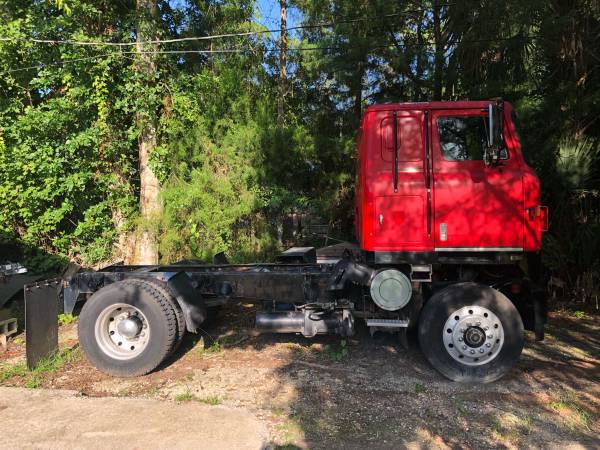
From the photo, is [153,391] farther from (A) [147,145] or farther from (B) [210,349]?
(A) [147,145]

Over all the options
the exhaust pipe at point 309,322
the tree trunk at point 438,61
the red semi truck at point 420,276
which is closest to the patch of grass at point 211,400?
the red semi truck at point 420,276

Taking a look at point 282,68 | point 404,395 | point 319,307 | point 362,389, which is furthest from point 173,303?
point 282,68

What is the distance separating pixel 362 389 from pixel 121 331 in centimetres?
266

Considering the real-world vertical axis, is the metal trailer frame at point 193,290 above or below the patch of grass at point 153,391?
above

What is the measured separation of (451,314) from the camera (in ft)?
15.2

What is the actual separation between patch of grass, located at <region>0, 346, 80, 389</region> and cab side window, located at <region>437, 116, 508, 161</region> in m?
4.84

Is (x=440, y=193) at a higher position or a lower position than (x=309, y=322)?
higher

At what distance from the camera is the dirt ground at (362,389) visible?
3.63 m

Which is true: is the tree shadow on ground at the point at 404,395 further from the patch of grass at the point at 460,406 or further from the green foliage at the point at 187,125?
the green foliage at the point at 187,125

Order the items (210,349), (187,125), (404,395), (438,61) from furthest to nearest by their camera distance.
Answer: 1. (438,61)
2. (187,125)
3. (210,349)
4. (404,395)

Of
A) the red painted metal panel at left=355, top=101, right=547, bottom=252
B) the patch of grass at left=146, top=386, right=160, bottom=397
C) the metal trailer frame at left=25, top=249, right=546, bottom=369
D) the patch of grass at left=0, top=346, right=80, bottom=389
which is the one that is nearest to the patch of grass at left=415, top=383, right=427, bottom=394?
the metal trailer frame at left=25, top=249, right=546, bottom=369

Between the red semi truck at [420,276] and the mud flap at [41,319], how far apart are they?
0.06 ft

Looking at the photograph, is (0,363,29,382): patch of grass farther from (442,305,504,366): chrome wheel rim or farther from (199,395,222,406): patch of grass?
(442,305,504,366): chrome wheel rim

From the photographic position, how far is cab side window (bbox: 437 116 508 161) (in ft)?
15.3
